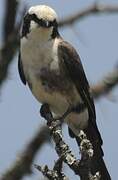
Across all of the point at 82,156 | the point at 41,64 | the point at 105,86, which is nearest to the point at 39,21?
the point at 41,64

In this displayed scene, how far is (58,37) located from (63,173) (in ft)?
7.15

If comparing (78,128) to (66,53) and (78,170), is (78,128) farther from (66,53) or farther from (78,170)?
(78,170)

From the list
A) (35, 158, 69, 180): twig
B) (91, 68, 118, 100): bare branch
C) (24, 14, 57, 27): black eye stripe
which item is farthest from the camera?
(24, 14, 57, 27): black eye stripe

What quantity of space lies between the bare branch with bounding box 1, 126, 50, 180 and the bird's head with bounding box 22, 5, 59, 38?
1939 mm

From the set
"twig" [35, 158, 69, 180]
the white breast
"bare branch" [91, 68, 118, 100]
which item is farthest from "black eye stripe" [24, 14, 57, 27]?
"bare branch" [91, 68, 118, 100]

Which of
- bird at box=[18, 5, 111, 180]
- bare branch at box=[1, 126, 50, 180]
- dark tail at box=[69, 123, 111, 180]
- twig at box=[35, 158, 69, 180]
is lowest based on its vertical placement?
bare branch at box=[1, 126, 50, 180]

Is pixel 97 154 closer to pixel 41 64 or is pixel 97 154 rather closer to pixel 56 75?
pixel 56 75

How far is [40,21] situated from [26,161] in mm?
2123

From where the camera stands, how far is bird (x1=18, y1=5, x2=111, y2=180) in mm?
3197

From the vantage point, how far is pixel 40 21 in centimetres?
290

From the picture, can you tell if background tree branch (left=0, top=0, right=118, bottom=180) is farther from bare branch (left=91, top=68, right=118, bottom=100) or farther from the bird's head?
the bird's head

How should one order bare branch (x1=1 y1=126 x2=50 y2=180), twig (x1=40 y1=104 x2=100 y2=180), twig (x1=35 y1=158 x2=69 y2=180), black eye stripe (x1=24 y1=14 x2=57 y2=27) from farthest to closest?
black eye stripe (x1=24 y1=14 x2=57 y2=27)
twig (x1=40 y1=104 x2=100 y2=180)
twig (x1=35 y1=158 x2=69 y2=180)
bare branch (x1=1 y1=126 x2=50 y2=180)

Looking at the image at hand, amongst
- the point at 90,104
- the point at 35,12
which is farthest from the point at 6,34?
the point at 90,104

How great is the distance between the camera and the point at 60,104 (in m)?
3.45
